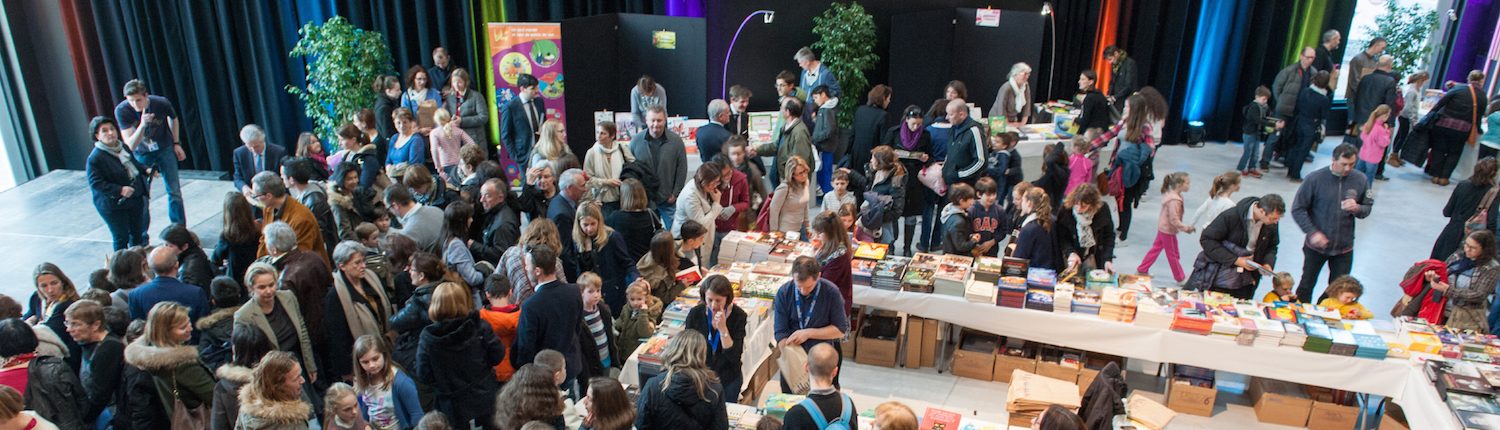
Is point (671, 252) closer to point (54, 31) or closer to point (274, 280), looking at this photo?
point (274, 280)

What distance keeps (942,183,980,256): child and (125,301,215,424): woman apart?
4196 millimetres

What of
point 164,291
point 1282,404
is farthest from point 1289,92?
point 164,291

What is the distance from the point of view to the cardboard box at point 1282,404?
5.14m

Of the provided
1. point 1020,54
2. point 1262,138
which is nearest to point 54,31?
point 1020,54

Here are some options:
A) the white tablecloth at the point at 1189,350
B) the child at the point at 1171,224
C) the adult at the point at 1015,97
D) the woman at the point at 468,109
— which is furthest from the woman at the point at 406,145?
the adult at the point at 1015,97

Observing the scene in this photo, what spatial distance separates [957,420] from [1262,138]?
27.7 ft

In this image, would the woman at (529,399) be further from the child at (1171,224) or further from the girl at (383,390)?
the child at (1171,224)

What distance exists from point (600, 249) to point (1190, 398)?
3354mm

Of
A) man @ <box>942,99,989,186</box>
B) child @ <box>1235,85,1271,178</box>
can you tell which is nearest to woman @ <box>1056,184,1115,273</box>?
man @ <box>942,99,989,186</box>

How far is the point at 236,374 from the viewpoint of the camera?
3920mm

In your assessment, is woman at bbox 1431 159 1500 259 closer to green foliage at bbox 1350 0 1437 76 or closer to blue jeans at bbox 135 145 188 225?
green foliage at bbox 1350 0 1437 76

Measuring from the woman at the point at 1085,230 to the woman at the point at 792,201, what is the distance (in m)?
1.65

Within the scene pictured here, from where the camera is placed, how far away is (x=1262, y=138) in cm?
1091

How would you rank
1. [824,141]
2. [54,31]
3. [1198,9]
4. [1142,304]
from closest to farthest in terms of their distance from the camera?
[1142,304] < [824,141] < [54,31] < [1198,9]
